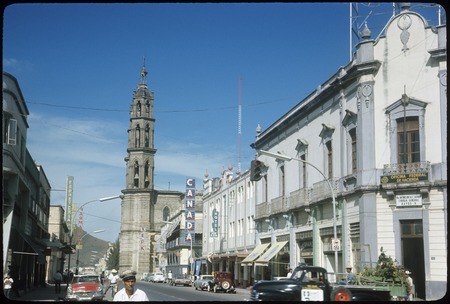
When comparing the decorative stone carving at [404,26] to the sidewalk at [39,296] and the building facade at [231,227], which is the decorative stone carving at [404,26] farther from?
the building facade at [231,227]

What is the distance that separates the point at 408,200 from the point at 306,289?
14585mm

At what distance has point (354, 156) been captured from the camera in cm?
3394

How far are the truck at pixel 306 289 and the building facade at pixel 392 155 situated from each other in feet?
31.2

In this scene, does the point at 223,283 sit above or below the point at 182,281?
above

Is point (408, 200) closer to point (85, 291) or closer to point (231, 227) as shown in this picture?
point (85, 291)

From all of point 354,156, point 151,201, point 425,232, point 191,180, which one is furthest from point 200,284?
point 151,201

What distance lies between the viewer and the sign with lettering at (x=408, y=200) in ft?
97.9

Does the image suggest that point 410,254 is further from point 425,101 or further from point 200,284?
point 200,284

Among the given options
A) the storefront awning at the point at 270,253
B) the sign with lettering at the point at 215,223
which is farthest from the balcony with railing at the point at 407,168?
the sign with lettering at the point at 215,223

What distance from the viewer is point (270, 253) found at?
4484 centimetres

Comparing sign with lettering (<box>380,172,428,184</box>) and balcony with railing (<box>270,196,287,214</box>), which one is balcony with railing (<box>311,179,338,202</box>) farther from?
balcony with railing (<box>270,196,287,214</box>)

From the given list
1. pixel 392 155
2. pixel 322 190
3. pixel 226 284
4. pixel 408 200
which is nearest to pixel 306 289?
pixel 408 200

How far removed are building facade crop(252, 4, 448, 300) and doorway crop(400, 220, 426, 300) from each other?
1.9 inches

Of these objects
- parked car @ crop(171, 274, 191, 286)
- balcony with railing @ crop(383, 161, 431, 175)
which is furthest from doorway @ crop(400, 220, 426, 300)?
parked car @ crop(171, 274, 191, 286)
